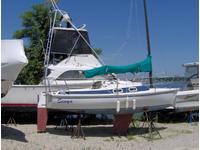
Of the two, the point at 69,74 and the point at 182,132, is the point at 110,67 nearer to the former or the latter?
the point at 69,74

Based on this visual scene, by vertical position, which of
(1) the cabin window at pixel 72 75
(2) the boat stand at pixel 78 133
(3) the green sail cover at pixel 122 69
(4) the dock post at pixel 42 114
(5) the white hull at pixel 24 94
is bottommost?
(2) the boat stand at pixel 78 133

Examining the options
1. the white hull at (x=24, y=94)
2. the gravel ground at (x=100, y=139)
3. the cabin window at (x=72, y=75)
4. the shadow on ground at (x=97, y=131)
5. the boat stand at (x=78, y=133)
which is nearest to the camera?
the gravel ground at (x=100, y=139)

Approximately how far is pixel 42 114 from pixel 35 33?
14080 millimetres

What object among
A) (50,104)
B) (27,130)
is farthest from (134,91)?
(27,130)

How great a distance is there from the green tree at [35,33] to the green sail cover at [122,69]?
10358mm

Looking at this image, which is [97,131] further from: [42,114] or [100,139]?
[42,114]

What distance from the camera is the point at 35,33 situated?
3073cm

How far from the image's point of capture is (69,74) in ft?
66.1

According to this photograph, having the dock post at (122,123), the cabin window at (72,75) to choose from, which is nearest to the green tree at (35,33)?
the cabin window at (72,75)

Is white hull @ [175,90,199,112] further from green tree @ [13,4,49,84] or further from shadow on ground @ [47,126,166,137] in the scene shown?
green tree @ [13,4,49,84]

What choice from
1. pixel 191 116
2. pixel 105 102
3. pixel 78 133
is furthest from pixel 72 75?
pixel 191 116

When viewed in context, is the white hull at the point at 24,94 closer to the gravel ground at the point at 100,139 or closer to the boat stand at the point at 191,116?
the gravel ground at the point at 100,139

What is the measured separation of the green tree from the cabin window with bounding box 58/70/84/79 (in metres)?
8.92

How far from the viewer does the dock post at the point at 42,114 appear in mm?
17406
